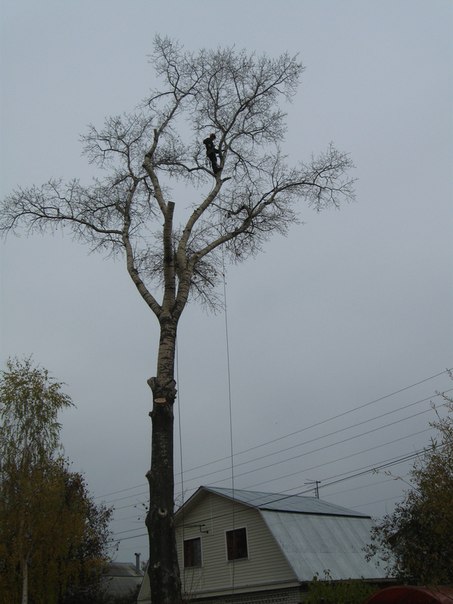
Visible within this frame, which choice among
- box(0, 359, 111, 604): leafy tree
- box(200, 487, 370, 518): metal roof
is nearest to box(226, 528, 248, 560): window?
box(200, 487, 370, 518): metal roof

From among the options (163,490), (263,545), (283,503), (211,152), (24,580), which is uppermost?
(211,152)

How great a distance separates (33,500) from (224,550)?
8400 mm

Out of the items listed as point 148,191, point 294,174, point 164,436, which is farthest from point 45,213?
point 164,436

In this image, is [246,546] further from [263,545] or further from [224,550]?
[224,550]

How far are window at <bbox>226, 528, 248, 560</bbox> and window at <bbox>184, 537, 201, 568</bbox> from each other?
6.02 ft

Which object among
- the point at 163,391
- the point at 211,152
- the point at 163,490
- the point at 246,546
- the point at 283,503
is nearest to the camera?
the point at 163,490

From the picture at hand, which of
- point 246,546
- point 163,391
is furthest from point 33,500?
point 163,391

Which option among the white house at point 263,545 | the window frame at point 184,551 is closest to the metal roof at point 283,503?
the white house at point 263,545

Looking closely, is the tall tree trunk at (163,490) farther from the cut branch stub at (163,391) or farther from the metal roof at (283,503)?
the metal roof at (283,503)

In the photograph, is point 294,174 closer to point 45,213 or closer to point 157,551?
point 45,213

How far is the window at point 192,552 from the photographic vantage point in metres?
26.5

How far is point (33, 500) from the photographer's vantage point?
20141mm

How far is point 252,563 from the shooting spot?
23.9 metres

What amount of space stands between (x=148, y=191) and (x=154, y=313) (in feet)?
10.8
